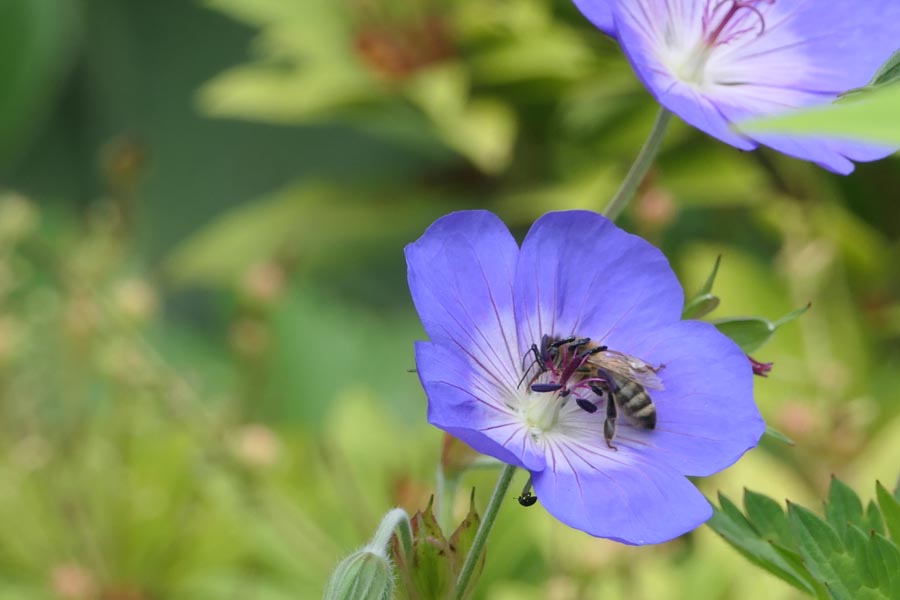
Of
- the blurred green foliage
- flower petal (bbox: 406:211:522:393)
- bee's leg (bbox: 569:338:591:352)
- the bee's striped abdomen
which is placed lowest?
the bee's striped abdomen

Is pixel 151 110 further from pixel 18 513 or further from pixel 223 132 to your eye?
pixel 18 513

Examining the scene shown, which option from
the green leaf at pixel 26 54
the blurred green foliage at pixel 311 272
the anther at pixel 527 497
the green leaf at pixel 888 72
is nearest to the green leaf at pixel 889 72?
the green leaf at pixel 888 72

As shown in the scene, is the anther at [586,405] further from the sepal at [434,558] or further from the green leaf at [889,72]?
the green leaf at [889,72]

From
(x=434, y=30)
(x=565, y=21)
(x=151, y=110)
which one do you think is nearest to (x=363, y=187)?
(x=434, y=30)

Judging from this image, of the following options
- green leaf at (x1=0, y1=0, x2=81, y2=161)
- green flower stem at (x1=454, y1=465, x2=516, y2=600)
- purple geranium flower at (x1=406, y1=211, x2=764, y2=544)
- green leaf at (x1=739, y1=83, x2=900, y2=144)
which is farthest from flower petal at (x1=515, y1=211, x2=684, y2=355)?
green leaf at (x1=0, y1=0, x2=81, y2=161)

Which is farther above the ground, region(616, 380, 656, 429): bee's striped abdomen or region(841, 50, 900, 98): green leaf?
region(841, 50, 900, 98): green leaf

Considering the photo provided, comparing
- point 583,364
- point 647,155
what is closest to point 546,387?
point 583,364

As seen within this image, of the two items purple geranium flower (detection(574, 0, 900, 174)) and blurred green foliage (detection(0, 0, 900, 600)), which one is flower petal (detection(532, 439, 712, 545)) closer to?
purple geranium flower (detection(574, 0, 900, 174))
